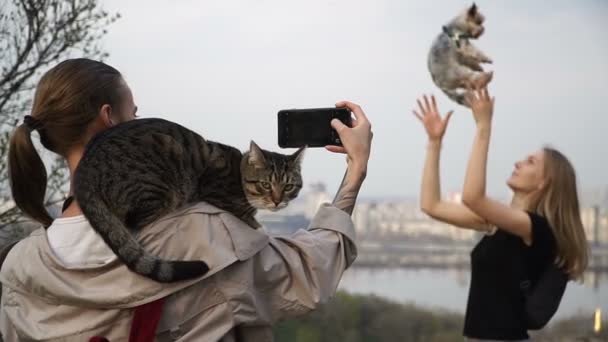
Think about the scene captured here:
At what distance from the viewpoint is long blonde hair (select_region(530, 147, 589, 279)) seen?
2229 millimetres

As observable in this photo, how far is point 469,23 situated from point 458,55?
0.14 meters

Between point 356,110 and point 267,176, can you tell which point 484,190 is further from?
point 356,110

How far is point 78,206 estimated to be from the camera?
41.5 inches

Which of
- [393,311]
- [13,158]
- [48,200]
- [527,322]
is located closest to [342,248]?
[13,158]

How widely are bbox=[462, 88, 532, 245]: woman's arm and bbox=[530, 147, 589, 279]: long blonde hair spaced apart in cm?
9

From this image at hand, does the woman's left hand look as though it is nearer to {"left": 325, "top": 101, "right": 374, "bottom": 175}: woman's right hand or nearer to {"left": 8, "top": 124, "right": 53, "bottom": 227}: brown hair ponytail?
{"left": 325, "top": 101, "right": 374, "bottom": 175}: woman's right hand

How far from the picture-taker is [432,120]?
2553 mm

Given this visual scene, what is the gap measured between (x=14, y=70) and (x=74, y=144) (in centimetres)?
193

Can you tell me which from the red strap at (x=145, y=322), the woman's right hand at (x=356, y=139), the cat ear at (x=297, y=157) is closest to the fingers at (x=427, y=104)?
the cat ear at (x=297, y=157)

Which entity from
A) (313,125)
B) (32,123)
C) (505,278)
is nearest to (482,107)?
(505,278)

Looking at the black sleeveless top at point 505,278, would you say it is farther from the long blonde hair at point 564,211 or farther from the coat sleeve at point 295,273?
the coat sleeve at point 295,273

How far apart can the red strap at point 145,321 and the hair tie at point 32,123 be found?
10.7 inches

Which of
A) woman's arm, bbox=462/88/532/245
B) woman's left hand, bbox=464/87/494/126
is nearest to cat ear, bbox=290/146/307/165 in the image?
woman's arm, bbox=462/88/532/245

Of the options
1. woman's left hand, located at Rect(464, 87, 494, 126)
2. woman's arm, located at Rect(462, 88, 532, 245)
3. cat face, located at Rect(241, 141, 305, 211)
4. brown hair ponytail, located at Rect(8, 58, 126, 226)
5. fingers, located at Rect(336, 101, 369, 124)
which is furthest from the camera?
woman's left hand, located at Rect(464, 87, 494, 126)
